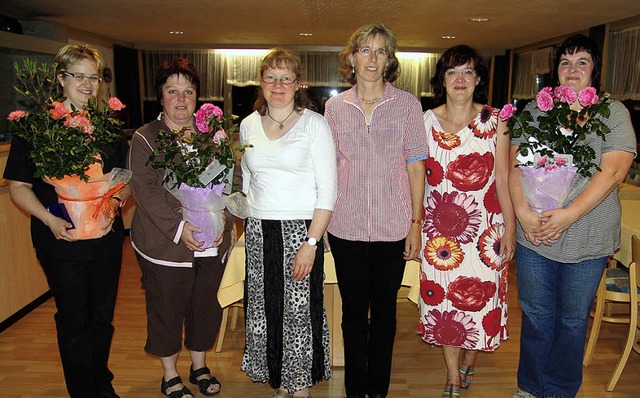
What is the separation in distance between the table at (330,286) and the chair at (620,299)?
1.04 metres

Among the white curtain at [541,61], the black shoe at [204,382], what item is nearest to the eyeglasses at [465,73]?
the black shoe at [204,382]

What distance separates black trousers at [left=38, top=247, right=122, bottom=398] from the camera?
6.91 ft

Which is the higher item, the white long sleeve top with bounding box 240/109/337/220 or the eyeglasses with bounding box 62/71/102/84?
the eyeglasses with bounding box 62/71/102/84

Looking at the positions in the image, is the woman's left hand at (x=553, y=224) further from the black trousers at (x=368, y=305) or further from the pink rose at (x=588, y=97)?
the black trousers at (x=368, y=305)

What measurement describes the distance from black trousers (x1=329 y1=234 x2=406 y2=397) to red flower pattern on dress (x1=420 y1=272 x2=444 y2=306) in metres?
0.20

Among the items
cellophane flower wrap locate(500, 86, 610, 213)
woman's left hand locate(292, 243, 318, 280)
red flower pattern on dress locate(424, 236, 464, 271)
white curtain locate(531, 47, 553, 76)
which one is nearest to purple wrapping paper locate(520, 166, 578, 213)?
cellophane flower wrap locate(500, 86, 610, 213)

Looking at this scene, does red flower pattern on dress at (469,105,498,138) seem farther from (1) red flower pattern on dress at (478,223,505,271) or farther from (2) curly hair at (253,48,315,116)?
(2) curly hair at (253,48,315,116)

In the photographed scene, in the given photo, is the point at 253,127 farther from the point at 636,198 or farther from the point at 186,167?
the point at 636,198

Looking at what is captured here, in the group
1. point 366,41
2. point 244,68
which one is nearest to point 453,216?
point 366,41

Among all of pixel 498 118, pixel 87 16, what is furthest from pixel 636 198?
pixel 87 16

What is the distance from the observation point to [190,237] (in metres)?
2.16

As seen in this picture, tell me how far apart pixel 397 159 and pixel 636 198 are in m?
2.70

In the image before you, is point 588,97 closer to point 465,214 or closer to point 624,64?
point 465,214

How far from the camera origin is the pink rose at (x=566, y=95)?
1.93 m
